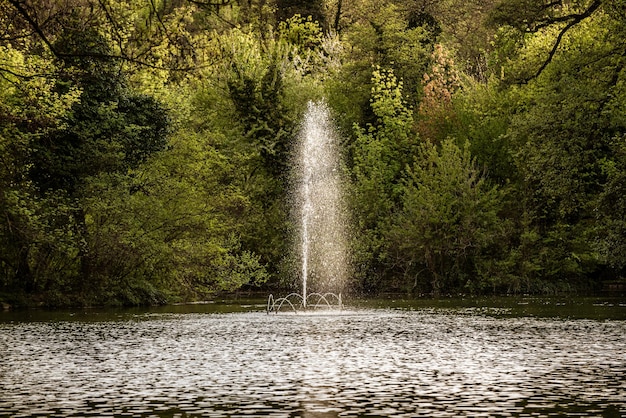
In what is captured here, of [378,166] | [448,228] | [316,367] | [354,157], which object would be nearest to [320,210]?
[354,157]

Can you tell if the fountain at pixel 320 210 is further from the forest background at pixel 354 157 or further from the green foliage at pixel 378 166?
the green foliage at pixel 378 166

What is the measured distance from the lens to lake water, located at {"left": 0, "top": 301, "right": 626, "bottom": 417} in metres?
17.2

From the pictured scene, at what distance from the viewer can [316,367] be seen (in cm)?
2334

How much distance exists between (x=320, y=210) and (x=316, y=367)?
56.1 metres

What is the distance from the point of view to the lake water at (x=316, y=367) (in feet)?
56.3

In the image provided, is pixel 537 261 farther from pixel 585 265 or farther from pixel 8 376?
pixel 8 376

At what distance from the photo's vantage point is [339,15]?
9869cm

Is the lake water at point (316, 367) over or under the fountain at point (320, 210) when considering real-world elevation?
under

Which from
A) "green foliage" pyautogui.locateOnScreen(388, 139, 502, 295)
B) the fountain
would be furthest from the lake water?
the fountain

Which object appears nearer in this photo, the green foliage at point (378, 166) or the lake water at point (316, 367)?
the lake water at point (316, 367)

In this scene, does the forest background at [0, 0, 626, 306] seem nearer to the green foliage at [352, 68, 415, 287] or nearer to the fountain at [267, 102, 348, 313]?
the green foliage at [352, 68, 415, 287]

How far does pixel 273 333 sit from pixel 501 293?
4048 cm

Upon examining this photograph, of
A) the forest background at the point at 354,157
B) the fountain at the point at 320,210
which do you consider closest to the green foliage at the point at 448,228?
the forest background at the point at 354,157

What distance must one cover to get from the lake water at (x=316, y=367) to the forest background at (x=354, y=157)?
29.2 feet
